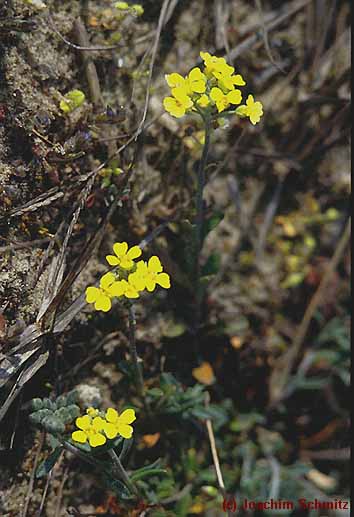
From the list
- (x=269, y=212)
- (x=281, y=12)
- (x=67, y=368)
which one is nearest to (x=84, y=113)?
(x=67, y=368)

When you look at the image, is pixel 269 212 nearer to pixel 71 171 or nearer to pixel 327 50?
pixel 327 50

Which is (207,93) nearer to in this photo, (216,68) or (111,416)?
(216,68)

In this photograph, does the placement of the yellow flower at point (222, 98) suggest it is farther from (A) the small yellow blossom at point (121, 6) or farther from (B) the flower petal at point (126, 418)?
(B) the flower petal at point (126, 418)

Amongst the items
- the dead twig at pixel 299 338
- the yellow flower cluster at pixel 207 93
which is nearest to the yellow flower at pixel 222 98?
the yellow flower cluster at pixel 207 93

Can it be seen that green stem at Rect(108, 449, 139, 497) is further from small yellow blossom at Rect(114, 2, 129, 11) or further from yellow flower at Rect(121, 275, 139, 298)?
small yellow blossom at Rect(114, 2, 129, 11)

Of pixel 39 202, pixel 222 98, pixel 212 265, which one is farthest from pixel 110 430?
pixel 222 98

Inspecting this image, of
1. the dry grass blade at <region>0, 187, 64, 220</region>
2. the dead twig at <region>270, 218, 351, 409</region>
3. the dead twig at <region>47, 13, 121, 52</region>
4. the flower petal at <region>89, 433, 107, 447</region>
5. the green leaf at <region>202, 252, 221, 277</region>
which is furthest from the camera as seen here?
the dead twig at <region>270, 218, 351, 409</region>

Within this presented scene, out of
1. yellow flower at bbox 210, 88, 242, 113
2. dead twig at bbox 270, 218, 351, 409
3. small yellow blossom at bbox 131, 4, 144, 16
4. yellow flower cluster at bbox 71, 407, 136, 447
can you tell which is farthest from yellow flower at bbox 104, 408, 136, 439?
small yellow blossom at bbox 131, 4, 144, 16
